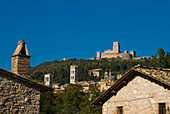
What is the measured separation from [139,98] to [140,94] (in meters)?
0.20

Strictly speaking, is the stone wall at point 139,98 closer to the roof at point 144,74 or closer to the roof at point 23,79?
the roof at point 144,74

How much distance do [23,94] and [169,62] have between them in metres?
28.4

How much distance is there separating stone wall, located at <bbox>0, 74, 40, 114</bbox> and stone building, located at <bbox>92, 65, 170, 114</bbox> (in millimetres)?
4581

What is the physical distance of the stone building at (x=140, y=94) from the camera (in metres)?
15.0

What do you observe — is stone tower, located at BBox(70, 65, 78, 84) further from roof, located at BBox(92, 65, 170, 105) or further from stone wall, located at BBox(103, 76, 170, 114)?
stone wall, located at BBox(103, 76, 170, 114)

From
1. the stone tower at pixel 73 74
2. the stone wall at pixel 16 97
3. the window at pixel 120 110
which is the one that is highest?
the stone tower at pixel 73 74

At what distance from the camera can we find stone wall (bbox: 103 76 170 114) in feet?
49.4

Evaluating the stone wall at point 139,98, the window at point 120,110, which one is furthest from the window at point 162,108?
the window at point 120,110

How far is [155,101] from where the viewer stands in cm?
1511

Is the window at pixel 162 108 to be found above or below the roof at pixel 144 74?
below

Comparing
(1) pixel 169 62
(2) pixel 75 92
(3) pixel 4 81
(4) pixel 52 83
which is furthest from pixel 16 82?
(4) pixel 52 83

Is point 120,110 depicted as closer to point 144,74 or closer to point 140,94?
point 140,94

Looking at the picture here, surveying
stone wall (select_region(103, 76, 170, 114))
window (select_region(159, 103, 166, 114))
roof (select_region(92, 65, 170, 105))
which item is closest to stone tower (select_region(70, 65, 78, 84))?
roof (select_region(92, 65, 170, 105))

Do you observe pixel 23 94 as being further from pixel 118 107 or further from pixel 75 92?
pixel 75 92
